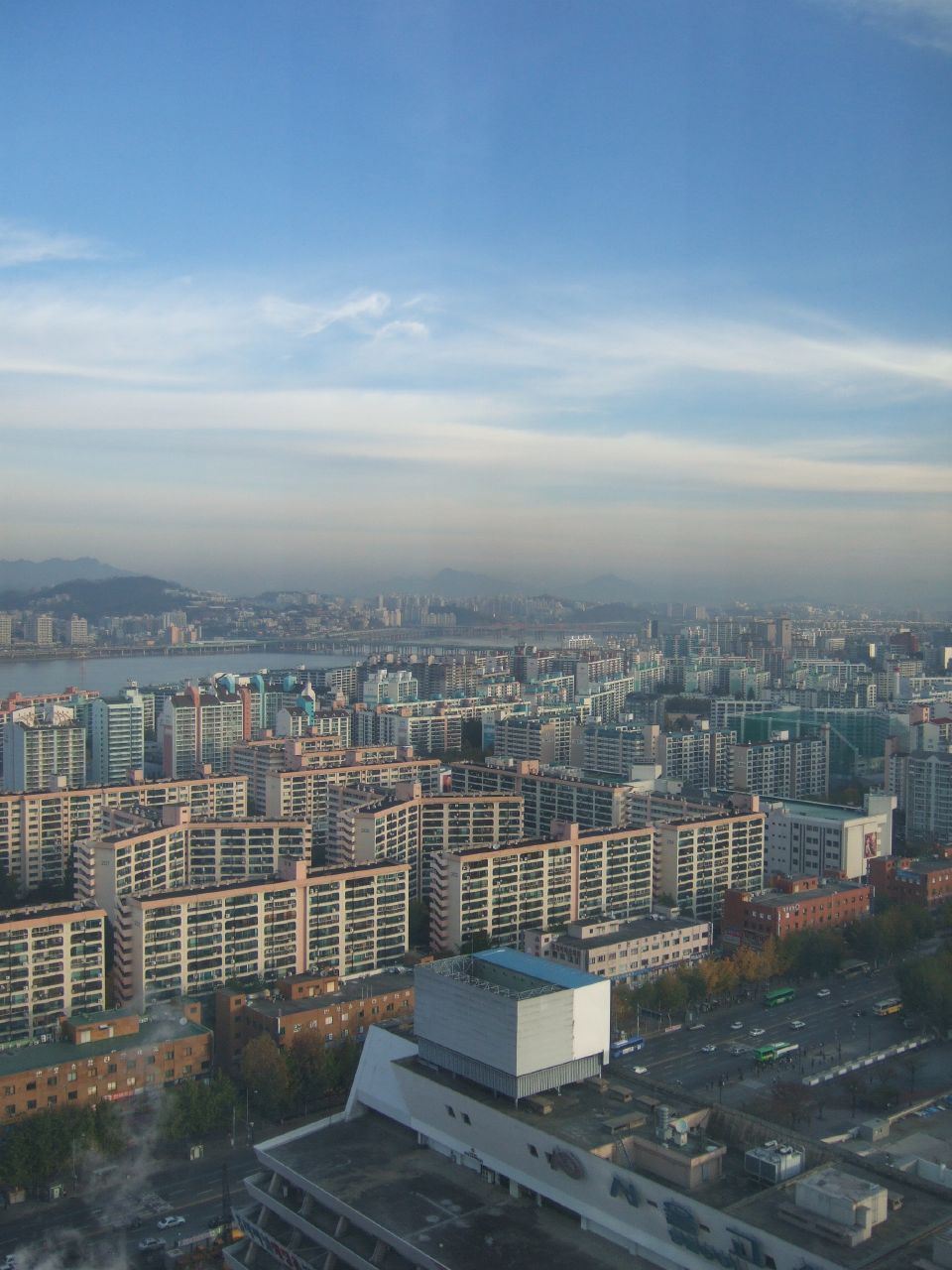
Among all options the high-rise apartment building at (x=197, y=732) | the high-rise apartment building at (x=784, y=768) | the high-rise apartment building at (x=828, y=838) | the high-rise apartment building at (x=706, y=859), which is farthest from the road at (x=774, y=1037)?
the high-rise apartment building at (x=197, y=732)

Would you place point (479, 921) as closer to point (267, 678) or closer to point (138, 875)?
point (138, 875)

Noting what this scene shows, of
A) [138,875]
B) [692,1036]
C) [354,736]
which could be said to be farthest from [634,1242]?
[354,736]

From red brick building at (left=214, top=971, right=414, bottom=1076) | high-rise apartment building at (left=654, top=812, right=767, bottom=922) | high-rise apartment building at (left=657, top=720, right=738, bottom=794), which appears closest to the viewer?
red brick building at (left=214, top=971, right=414, bottom=1076)

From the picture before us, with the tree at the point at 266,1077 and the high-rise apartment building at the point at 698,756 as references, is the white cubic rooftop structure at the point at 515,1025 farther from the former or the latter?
the high-rise apartment building at the point at 698,756

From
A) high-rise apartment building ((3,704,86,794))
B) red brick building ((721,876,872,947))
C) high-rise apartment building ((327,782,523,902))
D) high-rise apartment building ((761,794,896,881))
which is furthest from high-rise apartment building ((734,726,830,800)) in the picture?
high-rise apartment building ((3,704,86,794))

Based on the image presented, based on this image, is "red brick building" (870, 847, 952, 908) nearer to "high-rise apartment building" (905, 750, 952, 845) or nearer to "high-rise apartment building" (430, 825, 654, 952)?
"high-rise apartment building" (430, 825, 654, 952)

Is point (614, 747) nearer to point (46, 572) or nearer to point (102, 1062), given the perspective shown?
point (102, 1062)

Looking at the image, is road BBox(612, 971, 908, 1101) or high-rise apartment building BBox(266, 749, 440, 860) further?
high-rise apartment building BBox(266, 749, 440, 860)
